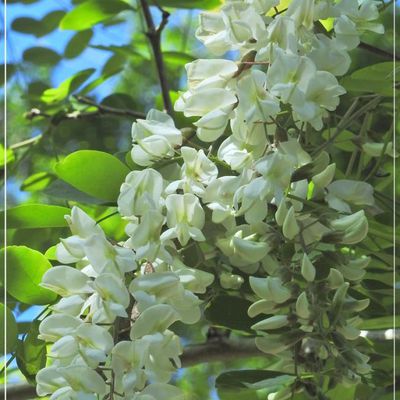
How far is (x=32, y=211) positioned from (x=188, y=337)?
328 millimetres

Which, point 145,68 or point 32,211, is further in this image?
point 145,68

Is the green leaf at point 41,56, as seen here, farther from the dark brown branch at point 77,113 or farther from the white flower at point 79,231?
the white flower at point 79,231

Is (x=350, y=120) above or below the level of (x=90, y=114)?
above

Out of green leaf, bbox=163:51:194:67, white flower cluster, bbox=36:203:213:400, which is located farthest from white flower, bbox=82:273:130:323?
green leaf, bbox=163:51:194:67

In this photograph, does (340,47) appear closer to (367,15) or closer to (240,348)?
(367,15)

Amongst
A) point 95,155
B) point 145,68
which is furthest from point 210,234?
point 145,68

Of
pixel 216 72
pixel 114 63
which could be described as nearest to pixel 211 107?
pixel 216 72

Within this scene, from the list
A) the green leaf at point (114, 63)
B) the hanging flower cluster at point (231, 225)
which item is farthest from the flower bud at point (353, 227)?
the green leaf at point (114, 63)

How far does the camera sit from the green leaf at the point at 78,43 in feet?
2.46

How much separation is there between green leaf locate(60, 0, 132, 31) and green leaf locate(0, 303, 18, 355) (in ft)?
1.05

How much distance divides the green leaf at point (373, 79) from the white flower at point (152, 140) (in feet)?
0.42

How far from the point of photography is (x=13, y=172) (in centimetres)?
72

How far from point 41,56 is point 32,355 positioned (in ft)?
1.46

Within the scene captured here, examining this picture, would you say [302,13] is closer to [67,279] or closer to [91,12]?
[67,279]
